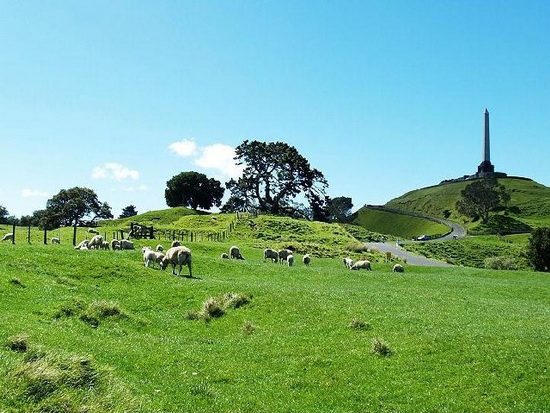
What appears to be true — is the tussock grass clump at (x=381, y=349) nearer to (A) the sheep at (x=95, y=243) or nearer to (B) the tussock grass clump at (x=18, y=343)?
(B) the tussock grass clump at (x=18, y=343)

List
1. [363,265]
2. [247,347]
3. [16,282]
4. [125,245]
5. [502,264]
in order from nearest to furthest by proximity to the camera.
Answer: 1. [247,347]
2. [16,282]
3. [125,245]
4. [363,265]
5. [502,264]

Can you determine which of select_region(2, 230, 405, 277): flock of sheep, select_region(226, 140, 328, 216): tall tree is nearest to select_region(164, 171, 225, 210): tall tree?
select_region(226, 140, 328, 216): tall tree

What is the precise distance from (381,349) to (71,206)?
377 feet

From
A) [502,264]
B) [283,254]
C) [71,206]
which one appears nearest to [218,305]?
[283,254]

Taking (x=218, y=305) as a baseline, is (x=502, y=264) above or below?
below

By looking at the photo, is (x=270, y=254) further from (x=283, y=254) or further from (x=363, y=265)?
(x=363, y=265)

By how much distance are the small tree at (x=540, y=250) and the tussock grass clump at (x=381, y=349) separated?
74.8 m

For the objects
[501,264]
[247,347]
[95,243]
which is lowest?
[501,264]

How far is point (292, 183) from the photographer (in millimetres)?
137875

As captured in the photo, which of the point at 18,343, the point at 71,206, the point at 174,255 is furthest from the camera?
the point at 71,206

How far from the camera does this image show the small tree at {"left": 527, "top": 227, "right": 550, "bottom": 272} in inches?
3201

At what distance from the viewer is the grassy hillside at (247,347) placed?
43.9ft

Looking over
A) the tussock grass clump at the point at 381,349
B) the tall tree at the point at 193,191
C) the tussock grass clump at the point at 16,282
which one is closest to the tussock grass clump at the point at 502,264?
the tussock grass clump at the point at 381,349

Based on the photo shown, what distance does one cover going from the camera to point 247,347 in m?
19.5
